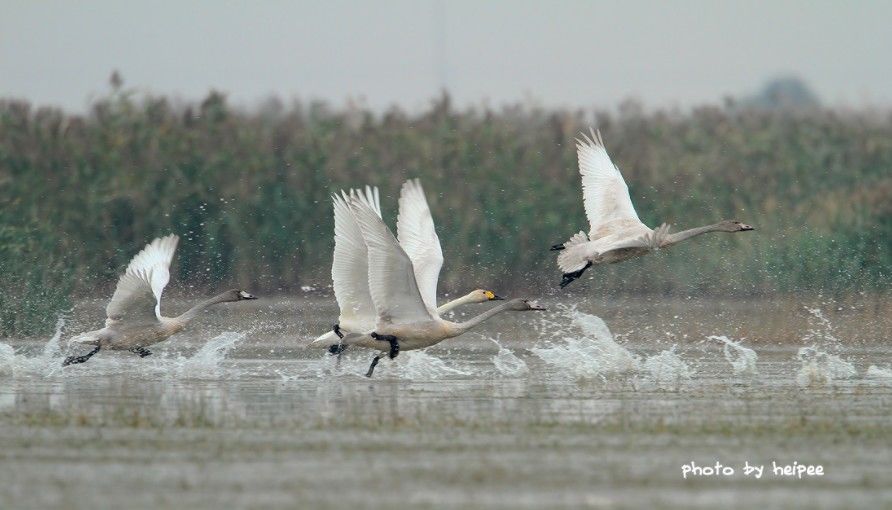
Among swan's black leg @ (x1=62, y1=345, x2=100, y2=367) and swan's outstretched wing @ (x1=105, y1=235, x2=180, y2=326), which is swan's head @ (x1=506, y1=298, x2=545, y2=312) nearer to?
swan's outstretched wing @ (x1=105, y1=235, x2=180, y2=326)

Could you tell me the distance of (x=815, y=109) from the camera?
126 feet

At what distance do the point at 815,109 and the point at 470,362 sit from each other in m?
19.7

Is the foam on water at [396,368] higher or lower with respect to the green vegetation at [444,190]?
lower

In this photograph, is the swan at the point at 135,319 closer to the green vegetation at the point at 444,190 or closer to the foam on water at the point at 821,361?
the foam on water at the point at 821,361

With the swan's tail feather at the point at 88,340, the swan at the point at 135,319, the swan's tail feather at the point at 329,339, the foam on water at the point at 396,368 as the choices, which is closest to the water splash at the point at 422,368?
the foam on water at the point at 396,368

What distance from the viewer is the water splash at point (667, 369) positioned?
711 inches

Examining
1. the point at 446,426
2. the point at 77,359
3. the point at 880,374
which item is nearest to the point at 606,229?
the point at 880,374

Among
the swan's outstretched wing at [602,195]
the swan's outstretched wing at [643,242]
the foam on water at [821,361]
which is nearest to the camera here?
the foam on water at [821,361]

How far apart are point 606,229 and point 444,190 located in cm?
1254

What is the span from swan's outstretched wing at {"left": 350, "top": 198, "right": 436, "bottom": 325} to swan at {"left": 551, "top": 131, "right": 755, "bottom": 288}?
2392 millimetres

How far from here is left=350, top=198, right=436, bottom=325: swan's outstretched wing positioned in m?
16.9

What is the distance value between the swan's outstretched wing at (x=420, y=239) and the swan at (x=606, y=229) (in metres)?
1.38

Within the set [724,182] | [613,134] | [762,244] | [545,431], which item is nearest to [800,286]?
[762,244]

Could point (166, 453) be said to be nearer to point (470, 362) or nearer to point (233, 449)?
point (233, 449)
